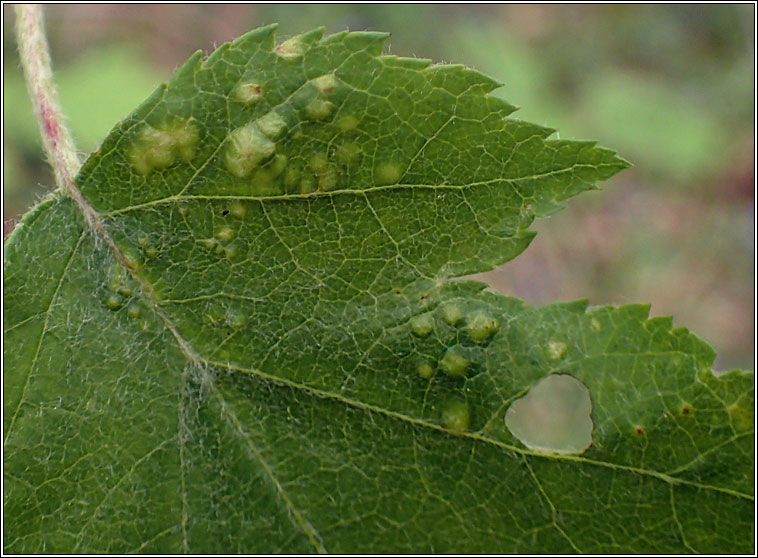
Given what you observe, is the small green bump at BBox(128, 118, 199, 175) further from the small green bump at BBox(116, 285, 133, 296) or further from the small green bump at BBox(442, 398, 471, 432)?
the small green bump at BBox(442, 398, 471, 432)

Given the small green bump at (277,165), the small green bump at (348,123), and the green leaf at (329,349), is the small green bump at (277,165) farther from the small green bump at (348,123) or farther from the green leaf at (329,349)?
the small green bump at (348,123)

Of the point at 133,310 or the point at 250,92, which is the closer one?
the point at 250,92

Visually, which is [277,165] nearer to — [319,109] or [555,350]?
[319,109]

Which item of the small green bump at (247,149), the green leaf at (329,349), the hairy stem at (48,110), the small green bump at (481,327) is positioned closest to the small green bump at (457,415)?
the green leaf at (329,349)

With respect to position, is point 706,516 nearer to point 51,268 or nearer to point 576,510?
point 576,510

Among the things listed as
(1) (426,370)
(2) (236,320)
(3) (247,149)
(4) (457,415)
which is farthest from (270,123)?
(4) (457,415)

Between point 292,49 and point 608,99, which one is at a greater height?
point 292,49
